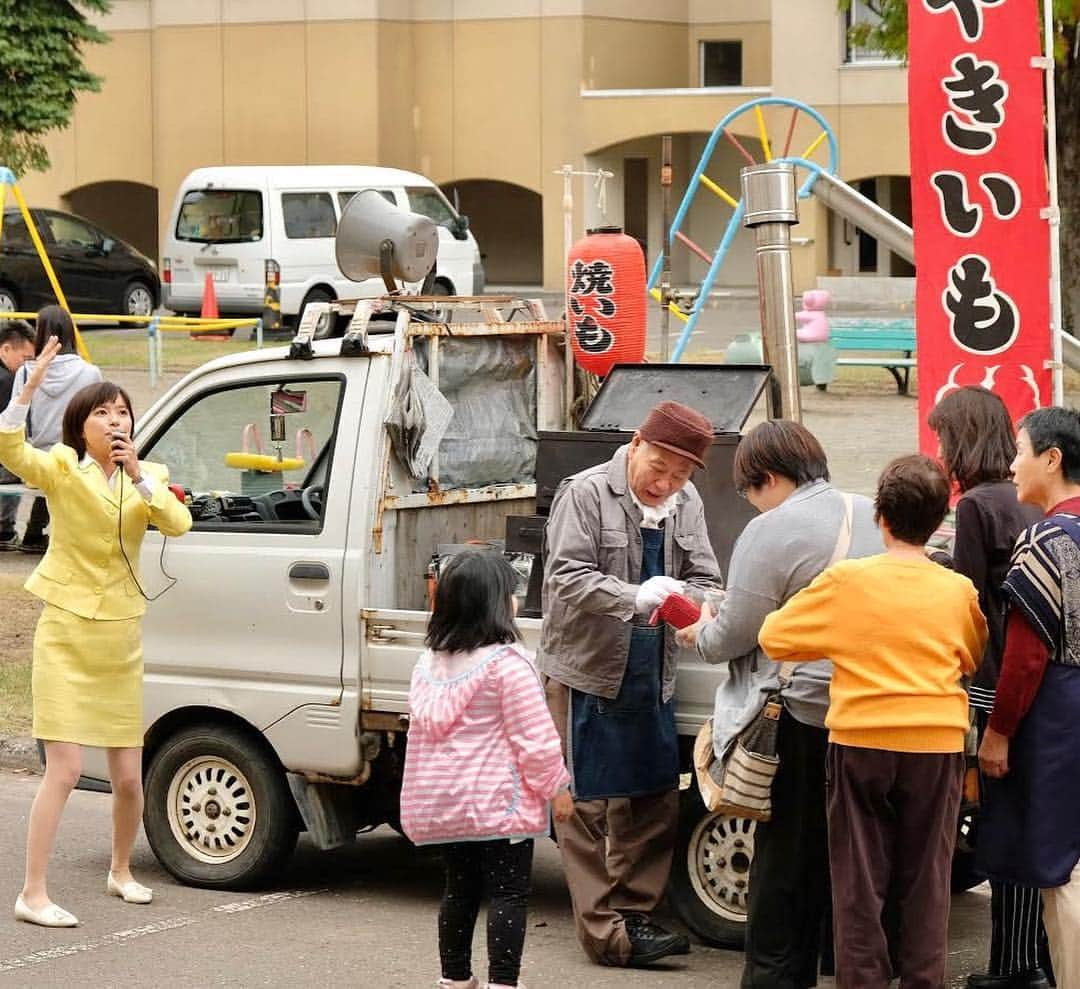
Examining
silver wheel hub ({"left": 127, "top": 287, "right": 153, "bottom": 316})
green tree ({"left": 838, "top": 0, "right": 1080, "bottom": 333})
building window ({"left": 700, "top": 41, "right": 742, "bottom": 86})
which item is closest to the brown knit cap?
green tree ({"left": 838, "top": 0, "right": 1080, "bottom": 333})

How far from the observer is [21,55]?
3011 centimetres

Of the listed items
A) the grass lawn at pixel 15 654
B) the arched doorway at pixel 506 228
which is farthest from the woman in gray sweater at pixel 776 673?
the arched doorway at pixel 506 228

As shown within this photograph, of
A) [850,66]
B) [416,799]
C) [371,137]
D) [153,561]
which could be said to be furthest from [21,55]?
[416,799]

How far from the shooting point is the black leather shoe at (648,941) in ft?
20.4

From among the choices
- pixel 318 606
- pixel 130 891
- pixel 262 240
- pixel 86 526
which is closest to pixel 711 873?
pixel 318 606

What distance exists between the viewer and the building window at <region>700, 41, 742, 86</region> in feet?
138

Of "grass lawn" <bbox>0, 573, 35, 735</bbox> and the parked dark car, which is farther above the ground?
the parked dark car

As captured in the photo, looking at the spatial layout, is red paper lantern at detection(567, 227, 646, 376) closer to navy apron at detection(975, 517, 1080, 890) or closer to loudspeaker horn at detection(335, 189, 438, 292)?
loudspeaker horn at detection(335, 189, 438, 292)

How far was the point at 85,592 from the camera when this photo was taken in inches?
259

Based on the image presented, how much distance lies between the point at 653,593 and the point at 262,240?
74.0 feet

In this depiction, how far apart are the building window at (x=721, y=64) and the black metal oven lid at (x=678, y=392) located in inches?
1403

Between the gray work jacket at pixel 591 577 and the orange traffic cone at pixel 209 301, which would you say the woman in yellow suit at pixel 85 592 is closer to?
the gray work jacket at pixel 591 577

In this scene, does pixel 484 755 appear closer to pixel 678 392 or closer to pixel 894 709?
pixel 894 709

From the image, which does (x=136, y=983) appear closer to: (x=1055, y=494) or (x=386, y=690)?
(x=386, y=690)
